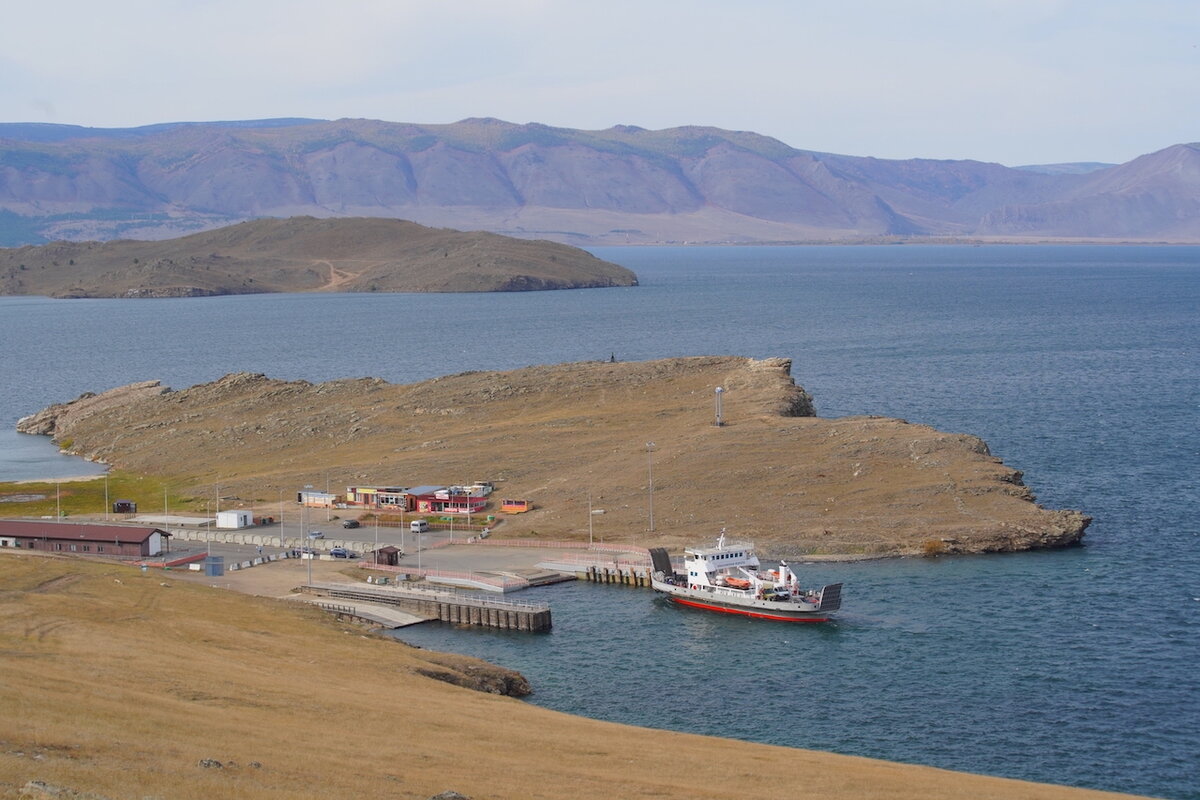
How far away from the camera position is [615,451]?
356 ft

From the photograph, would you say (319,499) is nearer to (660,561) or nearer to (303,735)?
(660,561)

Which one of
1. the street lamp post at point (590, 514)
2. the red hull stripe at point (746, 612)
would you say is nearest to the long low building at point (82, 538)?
the street lamp post at point (590, 514)

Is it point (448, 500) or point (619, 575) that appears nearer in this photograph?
point (619, 575)

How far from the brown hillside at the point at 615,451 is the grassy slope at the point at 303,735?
106ft

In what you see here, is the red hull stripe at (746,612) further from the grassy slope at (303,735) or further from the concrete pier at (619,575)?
the grassy slope at (303,735)

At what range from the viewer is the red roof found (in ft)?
293

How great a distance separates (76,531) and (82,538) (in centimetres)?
91

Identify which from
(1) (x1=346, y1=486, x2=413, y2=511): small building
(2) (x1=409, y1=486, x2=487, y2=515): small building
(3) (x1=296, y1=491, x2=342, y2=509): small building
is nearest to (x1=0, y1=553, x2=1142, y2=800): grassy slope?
(2) (x1=409, y1=486, x2=487, y2=515): small building

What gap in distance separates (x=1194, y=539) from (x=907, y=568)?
18.4 metres

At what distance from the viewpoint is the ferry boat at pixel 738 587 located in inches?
2881

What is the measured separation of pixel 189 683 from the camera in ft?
164

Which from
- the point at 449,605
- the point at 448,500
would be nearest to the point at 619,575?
the point at 449,605

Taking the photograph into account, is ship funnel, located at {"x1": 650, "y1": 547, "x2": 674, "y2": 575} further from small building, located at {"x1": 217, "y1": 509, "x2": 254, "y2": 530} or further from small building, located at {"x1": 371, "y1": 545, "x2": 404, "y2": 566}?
small building, located at {"x1": 217, "y1": 509, "x2": 254, "y2": 530}

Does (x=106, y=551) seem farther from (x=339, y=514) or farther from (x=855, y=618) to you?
(x=855, y=618)
